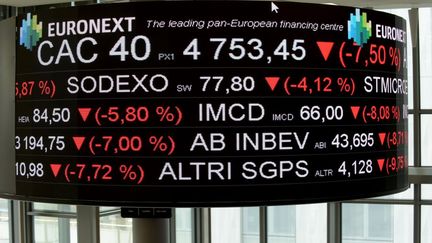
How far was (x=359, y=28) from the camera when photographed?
3.97 m

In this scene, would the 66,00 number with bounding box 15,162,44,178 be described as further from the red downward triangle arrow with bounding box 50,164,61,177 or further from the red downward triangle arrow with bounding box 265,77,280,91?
the red downward triangle arrow with bounding box 265,77,280,91

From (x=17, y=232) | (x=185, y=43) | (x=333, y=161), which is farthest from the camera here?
(x=17, y=232)

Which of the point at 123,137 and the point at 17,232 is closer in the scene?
the point at 123,137

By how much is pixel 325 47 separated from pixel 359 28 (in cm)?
28

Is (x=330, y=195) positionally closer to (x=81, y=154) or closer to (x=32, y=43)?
(x=81, y=154)

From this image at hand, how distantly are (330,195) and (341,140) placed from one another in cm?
31

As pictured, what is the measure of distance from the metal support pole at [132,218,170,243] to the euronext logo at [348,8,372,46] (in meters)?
1.75

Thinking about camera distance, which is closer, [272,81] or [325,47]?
[272,81]

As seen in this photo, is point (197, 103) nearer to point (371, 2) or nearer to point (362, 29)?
point (362, 29)

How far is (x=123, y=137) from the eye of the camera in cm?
371

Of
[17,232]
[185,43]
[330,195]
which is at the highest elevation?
[185,43]

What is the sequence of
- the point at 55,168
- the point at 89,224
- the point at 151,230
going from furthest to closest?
the point at 89,224 < the point at 151,230 < the point at 55,168

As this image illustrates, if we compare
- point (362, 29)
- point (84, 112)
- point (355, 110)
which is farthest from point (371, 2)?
point (84, 112)

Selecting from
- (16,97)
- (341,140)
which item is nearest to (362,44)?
(341,140)
